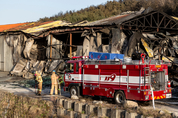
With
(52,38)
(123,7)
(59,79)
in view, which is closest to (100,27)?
(52,38)

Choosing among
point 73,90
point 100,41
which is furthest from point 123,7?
point 73,90

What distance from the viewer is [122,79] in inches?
467

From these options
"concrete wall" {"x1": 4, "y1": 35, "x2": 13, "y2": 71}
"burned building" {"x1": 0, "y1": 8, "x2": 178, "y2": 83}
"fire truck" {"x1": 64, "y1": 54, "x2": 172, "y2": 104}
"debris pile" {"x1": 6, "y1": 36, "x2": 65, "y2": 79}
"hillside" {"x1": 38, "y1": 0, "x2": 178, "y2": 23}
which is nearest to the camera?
"fire truck" {"x1": 64, "y1": 54, "x2": 172, "y2": 104}

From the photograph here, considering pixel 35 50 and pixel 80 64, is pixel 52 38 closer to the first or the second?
pixel 35 50

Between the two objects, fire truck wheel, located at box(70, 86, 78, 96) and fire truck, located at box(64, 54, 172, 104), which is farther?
fire truck wheel, located at box(70, 86, 78, 96)

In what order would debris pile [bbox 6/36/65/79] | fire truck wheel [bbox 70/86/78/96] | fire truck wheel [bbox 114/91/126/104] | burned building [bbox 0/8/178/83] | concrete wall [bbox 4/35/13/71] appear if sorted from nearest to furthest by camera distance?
fire truck wheel [bbox 114/91/126/104] → fire truck wheel [bbox 70/86/78/96] → burned building [bbox 0/8/178/83] → debris pile [bbox 6/36/65/79] → concrete wall [bbox 4/35/13/71]

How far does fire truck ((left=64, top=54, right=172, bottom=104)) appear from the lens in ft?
36.6

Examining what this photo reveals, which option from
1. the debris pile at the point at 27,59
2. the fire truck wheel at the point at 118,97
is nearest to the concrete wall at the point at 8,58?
the debris pile at the point at 27,59

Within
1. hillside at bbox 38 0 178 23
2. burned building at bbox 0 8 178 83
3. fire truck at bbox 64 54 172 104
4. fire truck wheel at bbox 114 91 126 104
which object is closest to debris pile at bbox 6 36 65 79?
burned building at bbox 0 8 178 83

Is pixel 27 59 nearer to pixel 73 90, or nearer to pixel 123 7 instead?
pixel 73 90

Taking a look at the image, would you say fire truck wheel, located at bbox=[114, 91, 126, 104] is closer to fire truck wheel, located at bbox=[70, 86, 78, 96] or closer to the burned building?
fire truck wheel, located at bbox=[70, 86, 78, 96]

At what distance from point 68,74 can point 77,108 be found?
3.97 metres

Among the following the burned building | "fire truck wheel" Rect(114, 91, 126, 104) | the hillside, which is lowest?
"fire truck wheel" Rect(114, 91, 126, 104)

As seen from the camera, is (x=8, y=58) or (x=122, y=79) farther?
(x=8, y=58)
